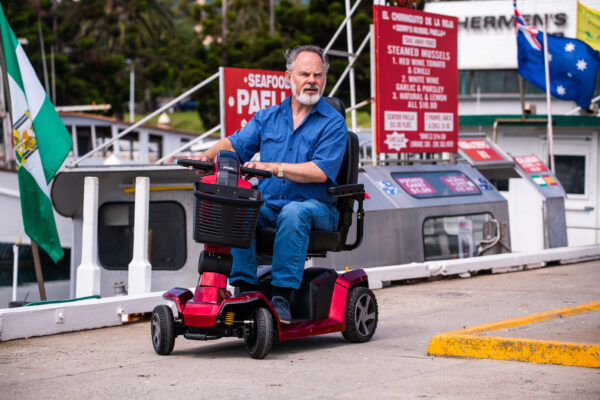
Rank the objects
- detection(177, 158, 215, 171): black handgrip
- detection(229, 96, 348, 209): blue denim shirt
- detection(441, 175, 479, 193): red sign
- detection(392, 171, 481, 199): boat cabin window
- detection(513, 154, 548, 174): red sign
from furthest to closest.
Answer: detection(513, 154, 548, 174): red sign → detection(441, 175, 479, 193): red sign → detection(392, 171, 481, 199): boat cabin window → detection(229, 96, 348, 209): blue denim shirt → detection(177, 158, 215, 171): black handgrip

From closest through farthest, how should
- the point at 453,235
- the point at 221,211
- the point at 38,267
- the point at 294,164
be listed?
1. the point at 221,211
2. the point at 294,164
3. the point at 38,267
4. the point at 453,235

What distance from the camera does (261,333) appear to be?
5293mm

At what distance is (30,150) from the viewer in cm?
884

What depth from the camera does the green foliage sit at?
49.5 metres

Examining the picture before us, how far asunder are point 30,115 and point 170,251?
358cm

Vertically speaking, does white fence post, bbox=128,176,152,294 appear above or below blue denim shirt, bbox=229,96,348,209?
below

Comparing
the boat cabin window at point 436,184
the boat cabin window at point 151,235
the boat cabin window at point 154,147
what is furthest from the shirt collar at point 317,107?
the boat cabin window at point 154,147

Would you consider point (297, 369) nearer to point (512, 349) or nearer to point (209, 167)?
point (512, 349)

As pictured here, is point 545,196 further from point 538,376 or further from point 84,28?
point 84,28

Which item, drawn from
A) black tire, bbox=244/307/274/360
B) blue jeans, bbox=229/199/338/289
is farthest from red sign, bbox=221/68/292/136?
black tire, bbox=244/307/274/360

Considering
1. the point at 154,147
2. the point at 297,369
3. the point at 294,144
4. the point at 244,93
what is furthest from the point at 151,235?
the point at 154,147

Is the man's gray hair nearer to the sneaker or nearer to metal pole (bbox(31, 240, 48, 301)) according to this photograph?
the sneaker

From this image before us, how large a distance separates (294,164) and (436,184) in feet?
24.6

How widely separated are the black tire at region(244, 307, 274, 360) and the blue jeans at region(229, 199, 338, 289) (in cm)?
34
